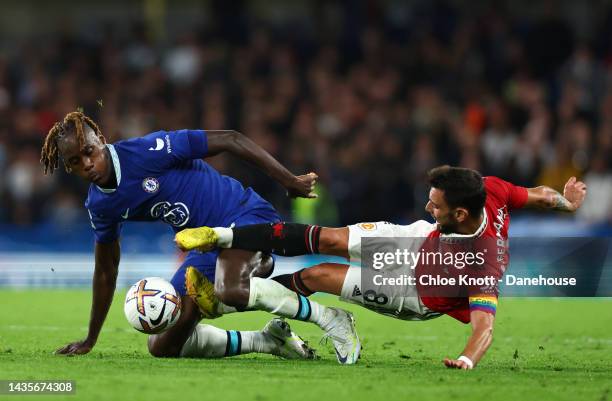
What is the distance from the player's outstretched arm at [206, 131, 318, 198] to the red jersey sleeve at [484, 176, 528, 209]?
114 centimetres

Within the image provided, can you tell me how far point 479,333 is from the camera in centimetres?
627

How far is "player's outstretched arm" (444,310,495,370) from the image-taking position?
6.22m

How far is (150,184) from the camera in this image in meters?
6.91

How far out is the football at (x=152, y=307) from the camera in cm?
656

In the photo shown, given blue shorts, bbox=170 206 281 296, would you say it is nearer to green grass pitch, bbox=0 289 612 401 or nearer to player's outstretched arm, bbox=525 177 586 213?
green grass pitch, bbox=0 289 612 401

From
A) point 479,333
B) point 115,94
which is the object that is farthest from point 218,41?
point 479,333

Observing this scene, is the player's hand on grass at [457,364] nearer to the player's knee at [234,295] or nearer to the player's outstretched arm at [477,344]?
the player's outstretched arm at [477,344]

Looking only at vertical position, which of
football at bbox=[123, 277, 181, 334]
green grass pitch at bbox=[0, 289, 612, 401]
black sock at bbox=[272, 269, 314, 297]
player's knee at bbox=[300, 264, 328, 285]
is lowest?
green grass pitch at bbox=[0, 289, 612, 401]

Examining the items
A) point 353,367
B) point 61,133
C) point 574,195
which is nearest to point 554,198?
point 574,195

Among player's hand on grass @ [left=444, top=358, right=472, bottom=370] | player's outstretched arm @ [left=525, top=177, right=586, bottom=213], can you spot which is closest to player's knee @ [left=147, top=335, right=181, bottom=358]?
player's hand on grass @ [left=444, top=358, right=472, bottom=370]

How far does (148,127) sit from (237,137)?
373 inches

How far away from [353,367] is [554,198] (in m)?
1.78

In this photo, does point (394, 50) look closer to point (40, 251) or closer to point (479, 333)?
point (40, 251)

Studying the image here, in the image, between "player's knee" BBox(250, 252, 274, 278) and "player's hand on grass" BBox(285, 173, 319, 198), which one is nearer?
"player's hand on grass" BBox(285, 173, 319, 198)
